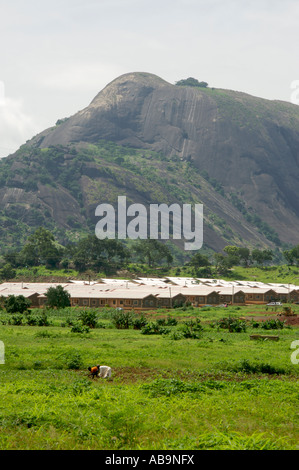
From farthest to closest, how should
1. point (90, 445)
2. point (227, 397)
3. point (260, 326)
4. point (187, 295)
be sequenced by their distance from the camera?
point (187, 295)
point (260, 326)
point (227, 397)
point (90, 445)

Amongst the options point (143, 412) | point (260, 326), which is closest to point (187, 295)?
point (260, 326)

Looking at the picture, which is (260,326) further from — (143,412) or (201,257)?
(201,257)

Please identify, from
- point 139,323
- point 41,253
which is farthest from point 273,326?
point 41,253

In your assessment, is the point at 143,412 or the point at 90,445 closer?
the point at 90,445

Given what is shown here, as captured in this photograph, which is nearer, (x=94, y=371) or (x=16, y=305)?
(x=94, y=371)

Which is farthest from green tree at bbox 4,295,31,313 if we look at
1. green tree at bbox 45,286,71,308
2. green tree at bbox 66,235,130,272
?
green tree at bbox 66,235,130,272

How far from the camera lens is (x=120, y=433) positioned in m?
18.7

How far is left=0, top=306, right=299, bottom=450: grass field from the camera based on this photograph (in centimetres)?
1809

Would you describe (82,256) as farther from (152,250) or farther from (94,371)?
(94,371)

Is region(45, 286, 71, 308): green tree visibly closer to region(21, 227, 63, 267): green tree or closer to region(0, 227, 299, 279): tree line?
region(0, 227, 299, 279): tree line

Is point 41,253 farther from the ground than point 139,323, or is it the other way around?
point 41,253

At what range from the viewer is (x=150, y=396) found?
24625mm

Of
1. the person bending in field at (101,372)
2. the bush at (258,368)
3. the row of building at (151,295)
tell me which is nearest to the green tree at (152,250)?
the row of building at (151,295)
